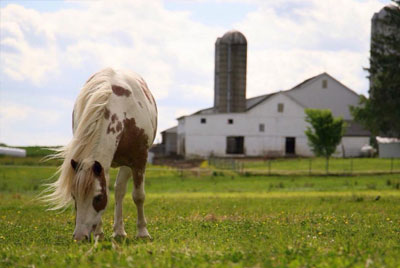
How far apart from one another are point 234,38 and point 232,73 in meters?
4.14

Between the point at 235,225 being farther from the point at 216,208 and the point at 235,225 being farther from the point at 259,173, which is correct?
the point at 259,173

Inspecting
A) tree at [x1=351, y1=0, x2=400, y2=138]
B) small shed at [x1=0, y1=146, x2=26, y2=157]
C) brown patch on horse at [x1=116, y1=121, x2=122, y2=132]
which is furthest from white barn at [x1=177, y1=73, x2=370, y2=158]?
brown patch on horse at [x1=116, y1=121, x2=122, y2=132]

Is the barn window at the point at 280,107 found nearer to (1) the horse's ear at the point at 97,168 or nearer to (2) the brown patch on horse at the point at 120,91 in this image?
(2) the brown patch on horse at the point at 120,91

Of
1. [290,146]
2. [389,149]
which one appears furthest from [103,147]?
[290,146]

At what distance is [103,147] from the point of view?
8.41m

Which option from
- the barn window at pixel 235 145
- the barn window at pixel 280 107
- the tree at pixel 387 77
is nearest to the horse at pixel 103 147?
the tree at pixel 387 77

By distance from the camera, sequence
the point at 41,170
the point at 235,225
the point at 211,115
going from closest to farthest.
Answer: the point at 235,225 < the point at 41,170 < the point at 211,115

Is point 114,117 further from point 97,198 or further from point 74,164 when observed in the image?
point 97,198

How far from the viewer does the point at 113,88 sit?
9.34 metres

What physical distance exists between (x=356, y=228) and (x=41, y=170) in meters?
40.3

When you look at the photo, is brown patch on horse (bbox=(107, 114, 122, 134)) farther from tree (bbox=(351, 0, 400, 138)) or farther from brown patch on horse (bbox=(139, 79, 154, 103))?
tree (bbox=(351, 0, 400, 138))

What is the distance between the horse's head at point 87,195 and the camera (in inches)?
309

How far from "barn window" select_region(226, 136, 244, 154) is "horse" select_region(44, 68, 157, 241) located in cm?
5649

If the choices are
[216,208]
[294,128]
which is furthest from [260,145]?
[216,208]
